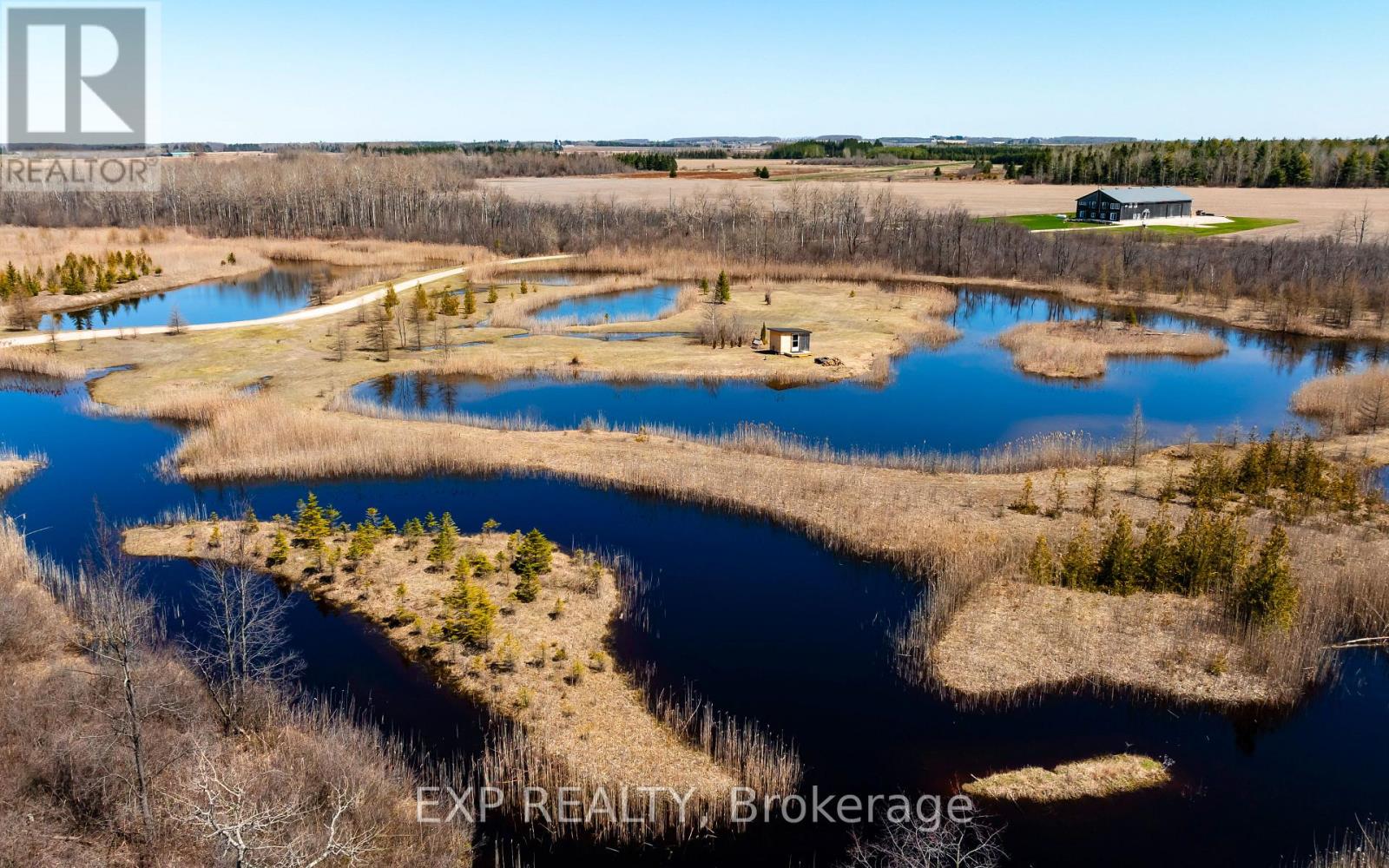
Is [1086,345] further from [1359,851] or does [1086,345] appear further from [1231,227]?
[1231,227]

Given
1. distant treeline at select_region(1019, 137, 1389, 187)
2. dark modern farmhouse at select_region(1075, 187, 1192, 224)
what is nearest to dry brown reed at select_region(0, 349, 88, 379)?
dark modern farmhouse at select_region(1075, 187, 1192, 224)

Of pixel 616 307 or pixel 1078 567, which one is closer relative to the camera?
pixel 1078 567

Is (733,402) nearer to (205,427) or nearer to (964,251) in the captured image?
(205,427)

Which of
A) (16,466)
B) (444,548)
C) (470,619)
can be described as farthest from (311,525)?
(16,466)

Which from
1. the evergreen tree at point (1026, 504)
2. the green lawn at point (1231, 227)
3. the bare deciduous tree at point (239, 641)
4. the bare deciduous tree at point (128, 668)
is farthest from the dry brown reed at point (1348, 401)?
the green lawn at point (1231, 227)

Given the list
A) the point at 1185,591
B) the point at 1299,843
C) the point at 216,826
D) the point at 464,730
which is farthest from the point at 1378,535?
the point at 216,826

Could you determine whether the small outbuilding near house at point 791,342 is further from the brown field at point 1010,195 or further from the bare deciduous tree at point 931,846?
the brown field at point 1010,195
